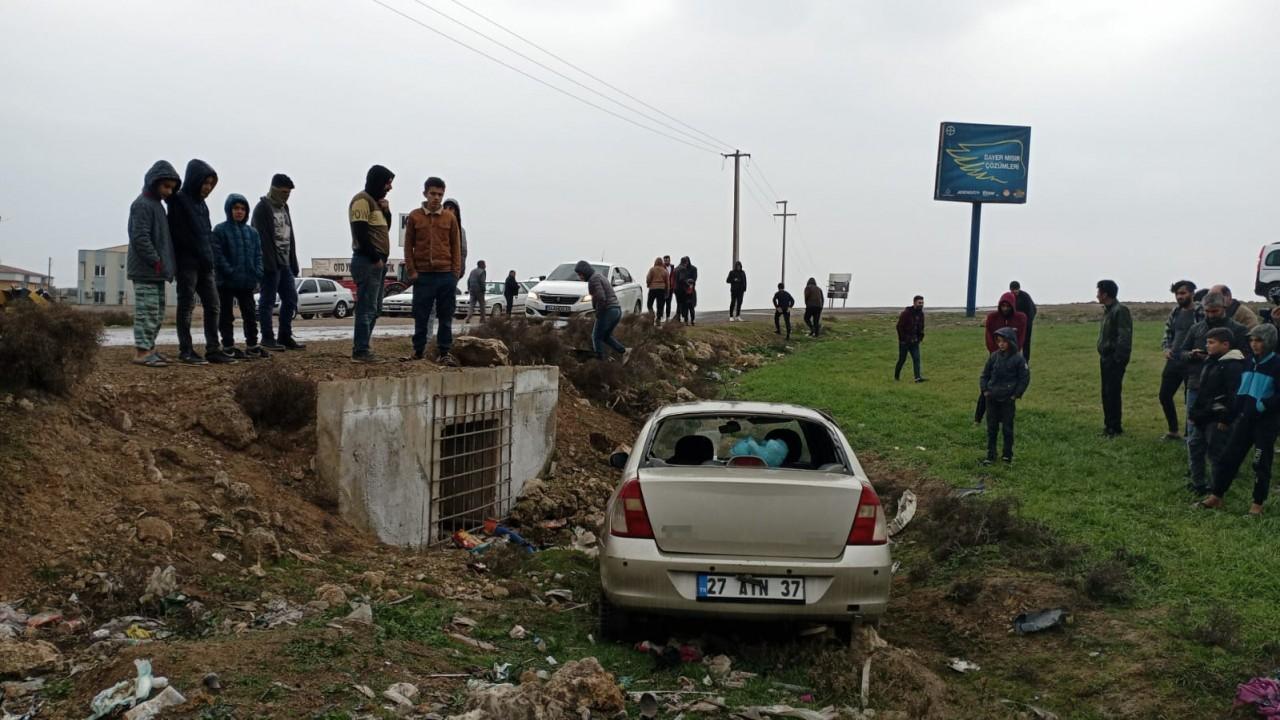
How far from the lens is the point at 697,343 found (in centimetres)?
2314

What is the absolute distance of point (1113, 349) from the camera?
12289 mm

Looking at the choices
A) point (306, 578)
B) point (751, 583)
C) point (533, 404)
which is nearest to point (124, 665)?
point (306, 578)

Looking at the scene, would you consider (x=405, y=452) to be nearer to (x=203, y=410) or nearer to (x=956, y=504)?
(x=203, y=410)

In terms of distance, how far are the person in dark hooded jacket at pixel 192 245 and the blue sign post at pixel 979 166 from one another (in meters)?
36.3

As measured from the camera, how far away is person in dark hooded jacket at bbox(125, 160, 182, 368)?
8.59 metres

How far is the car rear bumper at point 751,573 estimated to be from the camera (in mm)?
5410

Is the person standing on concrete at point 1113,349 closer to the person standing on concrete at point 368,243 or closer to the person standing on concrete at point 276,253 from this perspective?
the person standing on concrete at point 368,243

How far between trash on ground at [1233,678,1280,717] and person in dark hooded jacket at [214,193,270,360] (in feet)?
27.6

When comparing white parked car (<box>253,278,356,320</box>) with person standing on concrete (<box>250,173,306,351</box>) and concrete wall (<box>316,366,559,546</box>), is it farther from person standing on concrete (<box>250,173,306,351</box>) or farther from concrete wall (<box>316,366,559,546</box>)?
concrete wall (<box>316,366,559,546</box>)

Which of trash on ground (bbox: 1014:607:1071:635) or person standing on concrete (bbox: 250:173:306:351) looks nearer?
trash on ground (bbox: 1014:607:1071:635)

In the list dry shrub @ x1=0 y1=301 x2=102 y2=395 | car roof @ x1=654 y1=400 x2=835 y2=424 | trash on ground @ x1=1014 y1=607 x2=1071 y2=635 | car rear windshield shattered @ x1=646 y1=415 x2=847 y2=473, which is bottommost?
trash on ground @ x1=1014 y1=607 x2=1071 y2=635

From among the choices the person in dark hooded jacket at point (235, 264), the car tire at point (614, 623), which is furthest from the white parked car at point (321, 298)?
the car tire at point (614, 623)

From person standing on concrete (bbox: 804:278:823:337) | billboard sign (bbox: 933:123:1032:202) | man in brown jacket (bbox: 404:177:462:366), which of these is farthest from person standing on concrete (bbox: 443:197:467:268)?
billboard sign (bbox: 933:123:1032:202)

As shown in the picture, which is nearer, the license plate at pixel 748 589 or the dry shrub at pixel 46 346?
the license plate at pixel 748 589
